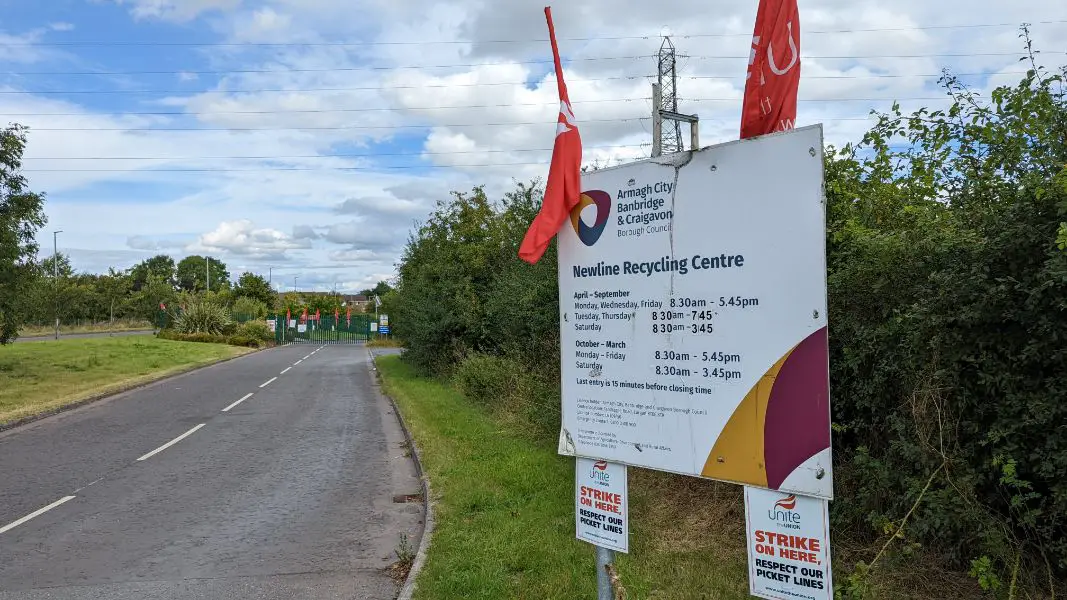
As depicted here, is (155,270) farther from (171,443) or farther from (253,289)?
(171,443)

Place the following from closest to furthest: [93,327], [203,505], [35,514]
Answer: [35,514], [203,505], [93,327]

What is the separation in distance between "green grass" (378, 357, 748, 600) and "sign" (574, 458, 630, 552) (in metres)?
1.60

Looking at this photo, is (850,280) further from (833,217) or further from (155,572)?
(155,572)

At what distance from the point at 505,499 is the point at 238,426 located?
808cm

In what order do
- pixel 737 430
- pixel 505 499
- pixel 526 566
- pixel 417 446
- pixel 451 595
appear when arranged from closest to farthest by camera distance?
1. pixel 737 430
2. pixel 451 595
3. pixel 526 566
4. pixel 505 499
5. pixel 417 446

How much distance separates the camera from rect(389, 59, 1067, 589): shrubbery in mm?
3490

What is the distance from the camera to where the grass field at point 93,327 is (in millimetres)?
58781

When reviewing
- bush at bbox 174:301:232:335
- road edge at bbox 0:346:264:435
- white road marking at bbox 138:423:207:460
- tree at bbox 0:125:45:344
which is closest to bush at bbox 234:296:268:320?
bush at bbox 174:301:232:335

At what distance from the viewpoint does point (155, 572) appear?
217 inches

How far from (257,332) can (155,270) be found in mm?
74434

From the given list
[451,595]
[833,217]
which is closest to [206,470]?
[451,595]

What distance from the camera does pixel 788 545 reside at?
237 centimetres

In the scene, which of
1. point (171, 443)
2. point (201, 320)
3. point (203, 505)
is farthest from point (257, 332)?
point (203, 505)

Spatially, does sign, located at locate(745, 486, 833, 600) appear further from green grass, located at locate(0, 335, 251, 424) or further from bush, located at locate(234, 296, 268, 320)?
bush, located at locate(234, 296, 268, 320)
